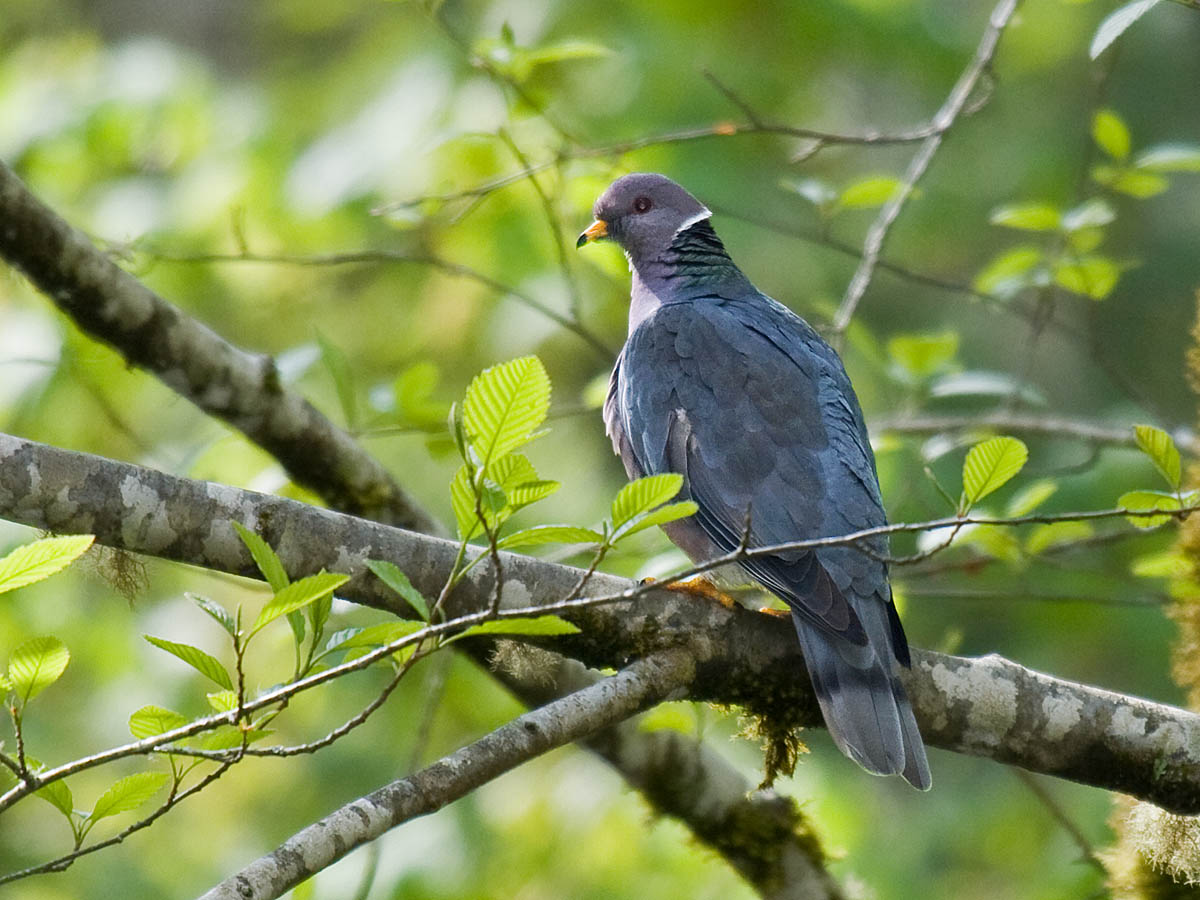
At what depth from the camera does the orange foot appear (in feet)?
8.32

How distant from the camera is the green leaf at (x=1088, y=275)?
3.45 m

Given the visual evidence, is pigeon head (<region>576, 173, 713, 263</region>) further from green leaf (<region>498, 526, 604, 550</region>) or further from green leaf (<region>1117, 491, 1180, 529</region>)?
green leaf (<region>498, 526, 604, 550</region>)

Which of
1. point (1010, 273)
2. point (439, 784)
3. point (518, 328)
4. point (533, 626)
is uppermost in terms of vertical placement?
point (1010, 273)

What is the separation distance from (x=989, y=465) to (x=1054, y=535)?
1727mm

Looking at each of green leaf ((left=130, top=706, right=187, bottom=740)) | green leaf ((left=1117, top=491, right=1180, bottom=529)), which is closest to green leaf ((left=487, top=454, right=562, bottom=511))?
green leaf ((left=130, top=706, right=187, bottom=740))

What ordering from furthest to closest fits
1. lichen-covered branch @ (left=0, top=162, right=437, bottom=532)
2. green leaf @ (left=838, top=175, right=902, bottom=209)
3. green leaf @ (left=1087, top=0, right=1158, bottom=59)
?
green leaf @ (left=838, top=175, right=902, bottom=209), lichen-covered branch @ (left=0, top=162, right=437, bottom=532), green leaf @ (left=1087, top=0, right=1158, bottom=59)

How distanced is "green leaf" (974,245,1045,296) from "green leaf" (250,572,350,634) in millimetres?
2514

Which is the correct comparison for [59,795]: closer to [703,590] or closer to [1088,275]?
[703,590]

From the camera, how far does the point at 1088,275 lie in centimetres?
348

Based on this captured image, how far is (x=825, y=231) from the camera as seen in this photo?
3.63 meters

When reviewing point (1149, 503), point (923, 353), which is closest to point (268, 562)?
point (1149, 503)

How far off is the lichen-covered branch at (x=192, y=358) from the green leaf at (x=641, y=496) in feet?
5.16

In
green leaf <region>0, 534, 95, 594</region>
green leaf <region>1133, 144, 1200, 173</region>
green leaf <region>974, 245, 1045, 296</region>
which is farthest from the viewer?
green leaf <region>974, 245, 1045, 296</region>

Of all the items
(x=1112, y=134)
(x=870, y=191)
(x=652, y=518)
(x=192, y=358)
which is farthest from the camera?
(x=870, y=191)
